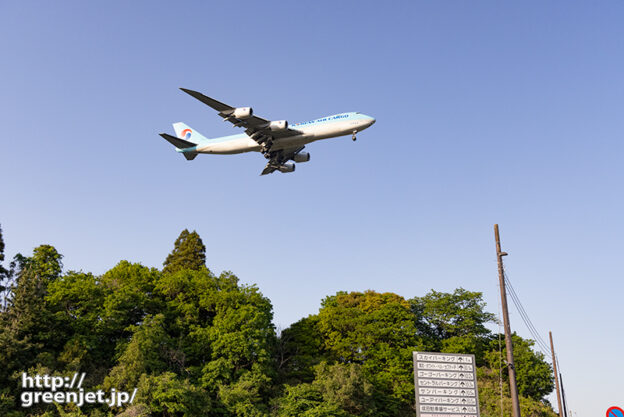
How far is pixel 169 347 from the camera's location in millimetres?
50219

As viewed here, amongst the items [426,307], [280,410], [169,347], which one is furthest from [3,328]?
[426,307]

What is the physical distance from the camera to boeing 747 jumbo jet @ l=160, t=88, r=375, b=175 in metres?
41.6

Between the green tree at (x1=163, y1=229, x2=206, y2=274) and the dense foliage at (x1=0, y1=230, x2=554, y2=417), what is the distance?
1403 cm

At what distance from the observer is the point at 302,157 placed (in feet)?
163

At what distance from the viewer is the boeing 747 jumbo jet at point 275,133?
41.6 meters

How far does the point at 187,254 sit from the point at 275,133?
4236cm

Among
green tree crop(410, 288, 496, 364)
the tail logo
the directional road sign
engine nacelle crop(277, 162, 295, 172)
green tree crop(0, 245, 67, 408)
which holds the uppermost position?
the tail logo

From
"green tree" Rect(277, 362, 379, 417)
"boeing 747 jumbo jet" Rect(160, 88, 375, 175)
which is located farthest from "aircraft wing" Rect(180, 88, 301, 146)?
"green tree" Rect(277, 362, 379, 417)

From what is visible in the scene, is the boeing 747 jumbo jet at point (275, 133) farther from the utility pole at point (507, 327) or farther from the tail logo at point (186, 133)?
the utility pole at point (507, 327)

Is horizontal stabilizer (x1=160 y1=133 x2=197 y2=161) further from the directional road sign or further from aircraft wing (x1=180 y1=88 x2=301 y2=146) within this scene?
the directional road sign

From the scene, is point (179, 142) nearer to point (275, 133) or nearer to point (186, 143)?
point (186, 143)

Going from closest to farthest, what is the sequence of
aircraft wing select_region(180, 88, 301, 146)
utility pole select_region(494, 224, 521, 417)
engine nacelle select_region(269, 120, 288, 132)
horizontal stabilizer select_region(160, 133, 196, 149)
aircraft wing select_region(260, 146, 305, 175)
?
1. utility pole select_region(494, 224, 521, 417)
2. aircraft wing select_region(180, 88, 301, 146)
3. engine nacelle select_region(269, 120, 288, 132)
4. aircraft wing select_region(260, 146, 305, 175)
5. horizontal stabilizer select_region(160, 133, 196, 149)

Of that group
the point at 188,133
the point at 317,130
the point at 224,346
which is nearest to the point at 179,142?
the point at 188,133

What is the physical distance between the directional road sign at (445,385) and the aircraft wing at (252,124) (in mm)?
25532
